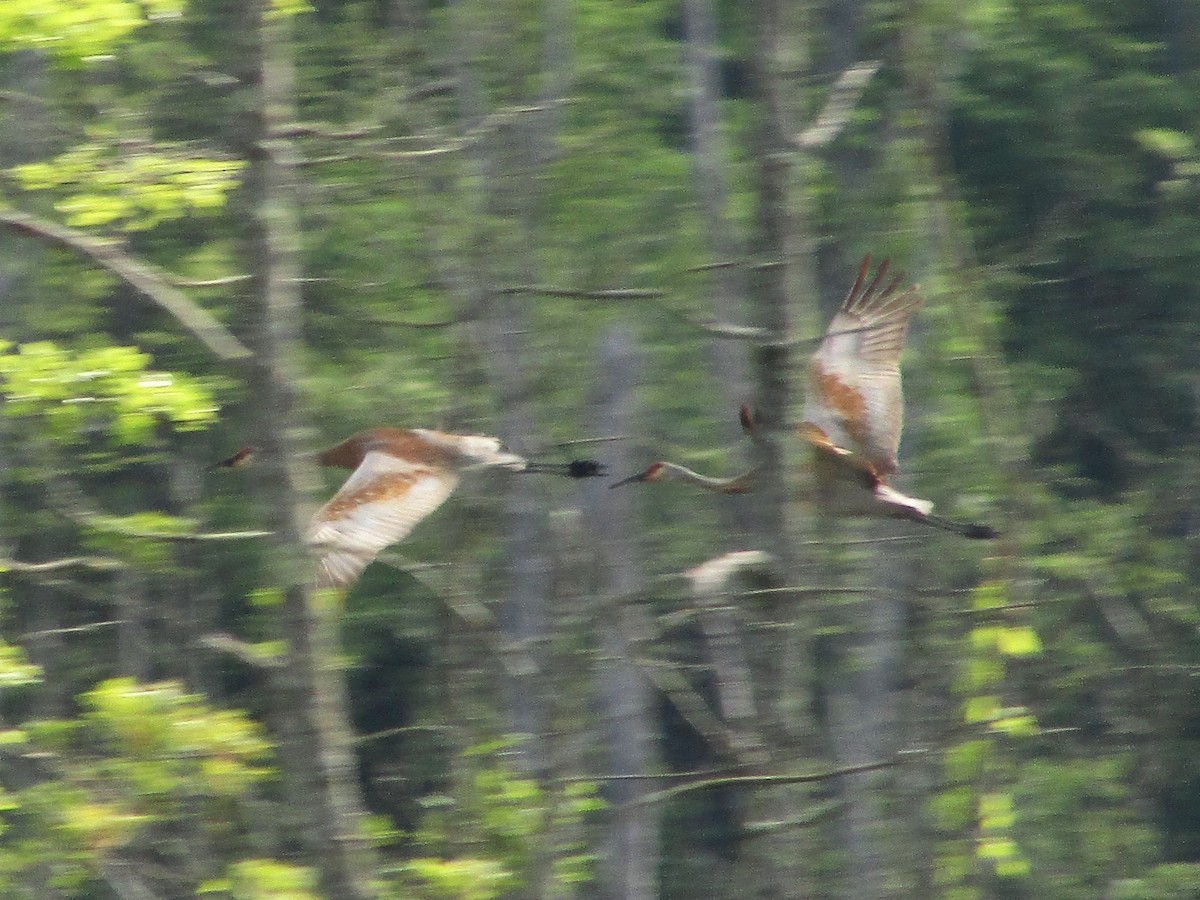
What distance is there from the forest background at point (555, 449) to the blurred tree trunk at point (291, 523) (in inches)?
0.5

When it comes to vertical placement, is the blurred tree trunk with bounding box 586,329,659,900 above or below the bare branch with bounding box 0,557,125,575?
below

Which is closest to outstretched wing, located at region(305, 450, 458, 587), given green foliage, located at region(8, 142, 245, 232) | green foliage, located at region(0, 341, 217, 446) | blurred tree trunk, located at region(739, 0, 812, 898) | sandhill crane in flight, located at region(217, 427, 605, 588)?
sandhill crane in flight, located at region(217, 427, 605, 588)

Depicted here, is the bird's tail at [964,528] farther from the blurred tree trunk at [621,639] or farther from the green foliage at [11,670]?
the green foliage at [11,670]

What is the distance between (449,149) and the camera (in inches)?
226

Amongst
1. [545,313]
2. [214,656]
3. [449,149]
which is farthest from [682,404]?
[449,149]

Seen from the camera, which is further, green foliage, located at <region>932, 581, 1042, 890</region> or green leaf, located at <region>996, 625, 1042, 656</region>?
green leaf, located at <region>996, 625, 1042, 656</region>

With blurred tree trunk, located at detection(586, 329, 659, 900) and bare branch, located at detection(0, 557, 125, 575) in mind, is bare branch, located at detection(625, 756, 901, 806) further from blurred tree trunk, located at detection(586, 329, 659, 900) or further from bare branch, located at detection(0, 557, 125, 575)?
bare branch, located at detection(0, 557, 125, 575)

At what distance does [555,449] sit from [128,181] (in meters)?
1.72

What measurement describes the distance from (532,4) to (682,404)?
334 cm

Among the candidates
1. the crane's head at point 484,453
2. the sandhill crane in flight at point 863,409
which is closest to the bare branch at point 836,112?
the crane's head at point 484,453

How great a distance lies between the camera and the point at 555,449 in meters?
6.68

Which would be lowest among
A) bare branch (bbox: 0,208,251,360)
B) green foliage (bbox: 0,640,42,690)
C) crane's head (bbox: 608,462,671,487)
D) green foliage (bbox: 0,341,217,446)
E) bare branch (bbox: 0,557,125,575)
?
crane's head (bbox: 608,462,671,487)

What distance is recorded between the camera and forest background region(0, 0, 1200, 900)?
541 cm

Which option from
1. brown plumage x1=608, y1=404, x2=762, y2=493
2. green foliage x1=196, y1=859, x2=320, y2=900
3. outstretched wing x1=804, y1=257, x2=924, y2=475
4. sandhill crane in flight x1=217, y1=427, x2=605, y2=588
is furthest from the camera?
outstretched wing x1=804, y1=257, x2=924, y2=475
